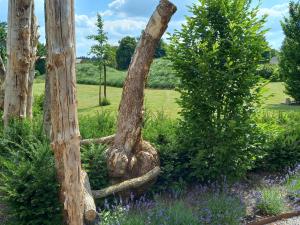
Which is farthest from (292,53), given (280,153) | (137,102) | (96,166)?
(96,166)

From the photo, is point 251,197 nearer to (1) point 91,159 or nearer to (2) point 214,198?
(2) point 214,198

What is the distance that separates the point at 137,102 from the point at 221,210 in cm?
195

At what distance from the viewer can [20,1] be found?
7926mm

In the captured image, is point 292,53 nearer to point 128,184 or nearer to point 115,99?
point 115,99

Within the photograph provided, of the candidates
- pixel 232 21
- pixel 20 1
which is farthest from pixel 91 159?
pixel 20 1

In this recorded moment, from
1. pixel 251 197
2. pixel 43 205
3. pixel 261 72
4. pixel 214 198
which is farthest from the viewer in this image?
Answer: pixel 261 72

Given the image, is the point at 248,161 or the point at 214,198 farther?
the point at 248,161

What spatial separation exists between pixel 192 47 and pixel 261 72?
124 cm

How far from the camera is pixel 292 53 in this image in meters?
22.9

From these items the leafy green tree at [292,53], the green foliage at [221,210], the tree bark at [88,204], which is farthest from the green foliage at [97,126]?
the leafy green tree at [292,53]

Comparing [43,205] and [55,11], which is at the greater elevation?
[55,11]

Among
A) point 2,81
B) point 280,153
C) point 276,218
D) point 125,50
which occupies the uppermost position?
point 125,50

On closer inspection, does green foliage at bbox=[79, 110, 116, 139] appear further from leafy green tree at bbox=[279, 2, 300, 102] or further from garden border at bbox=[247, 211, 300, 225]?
leafy green tree at bbox=[279, 2, 300, 102]

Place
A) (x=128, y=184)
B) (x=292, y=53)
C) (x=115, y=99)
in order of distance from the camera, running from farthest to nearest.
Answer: (x=115, y=99)
(x=292, y=53)
(x=128, y=184)
